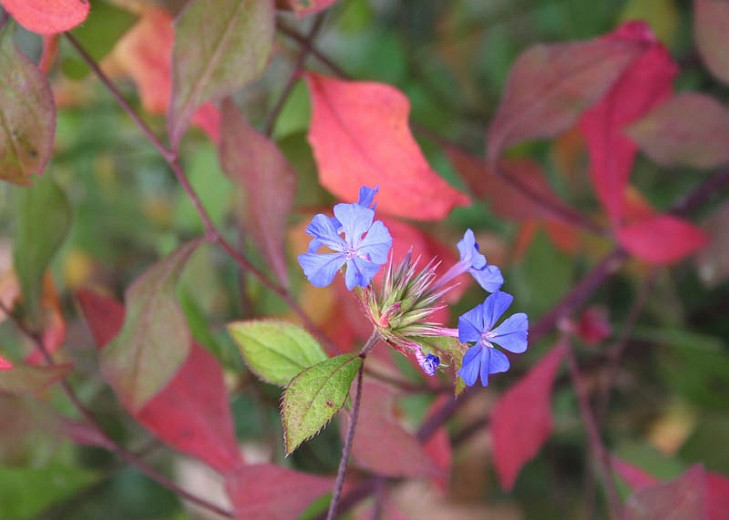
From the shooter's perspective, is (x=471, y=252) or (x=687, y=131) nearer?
(x=471, y=252)

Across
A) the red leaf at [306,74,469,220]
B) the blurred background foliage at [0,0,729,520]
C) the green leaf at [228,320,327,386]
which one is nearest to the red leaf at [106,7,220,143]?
the blurred background foliage at [0,0,729,520]

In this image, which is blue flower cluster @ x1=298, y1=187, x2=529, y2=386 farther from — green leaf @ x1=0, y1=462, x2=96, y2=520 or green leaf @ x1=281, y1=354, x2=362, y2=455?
green leaf @ x1=0, y1=462, x2=96, y2=520

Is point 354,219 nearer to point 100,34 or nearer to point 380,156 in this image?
point 380,156

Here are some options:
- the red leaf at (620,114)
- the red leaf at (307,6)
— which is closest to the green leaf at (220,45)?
the red leaf at (307,6)

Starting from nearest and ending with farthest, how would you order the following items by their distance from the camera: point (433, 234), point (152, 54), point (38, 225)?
point (38, 225), point (152, 54), point (433, 234)

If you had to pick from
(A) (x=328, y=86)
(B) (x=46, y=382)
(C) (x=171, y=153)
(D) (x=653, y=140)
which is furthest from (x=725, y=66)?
(B) (x=46, y=382)

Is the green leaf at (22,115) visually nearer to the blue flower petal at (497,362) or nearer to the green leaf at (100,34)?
the green leaf at (100,34)

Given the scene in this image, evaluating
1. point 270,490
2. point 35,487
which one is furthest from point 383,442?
point 35,487

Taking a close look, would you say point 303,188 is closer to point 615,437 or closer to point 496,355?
point 496,355
